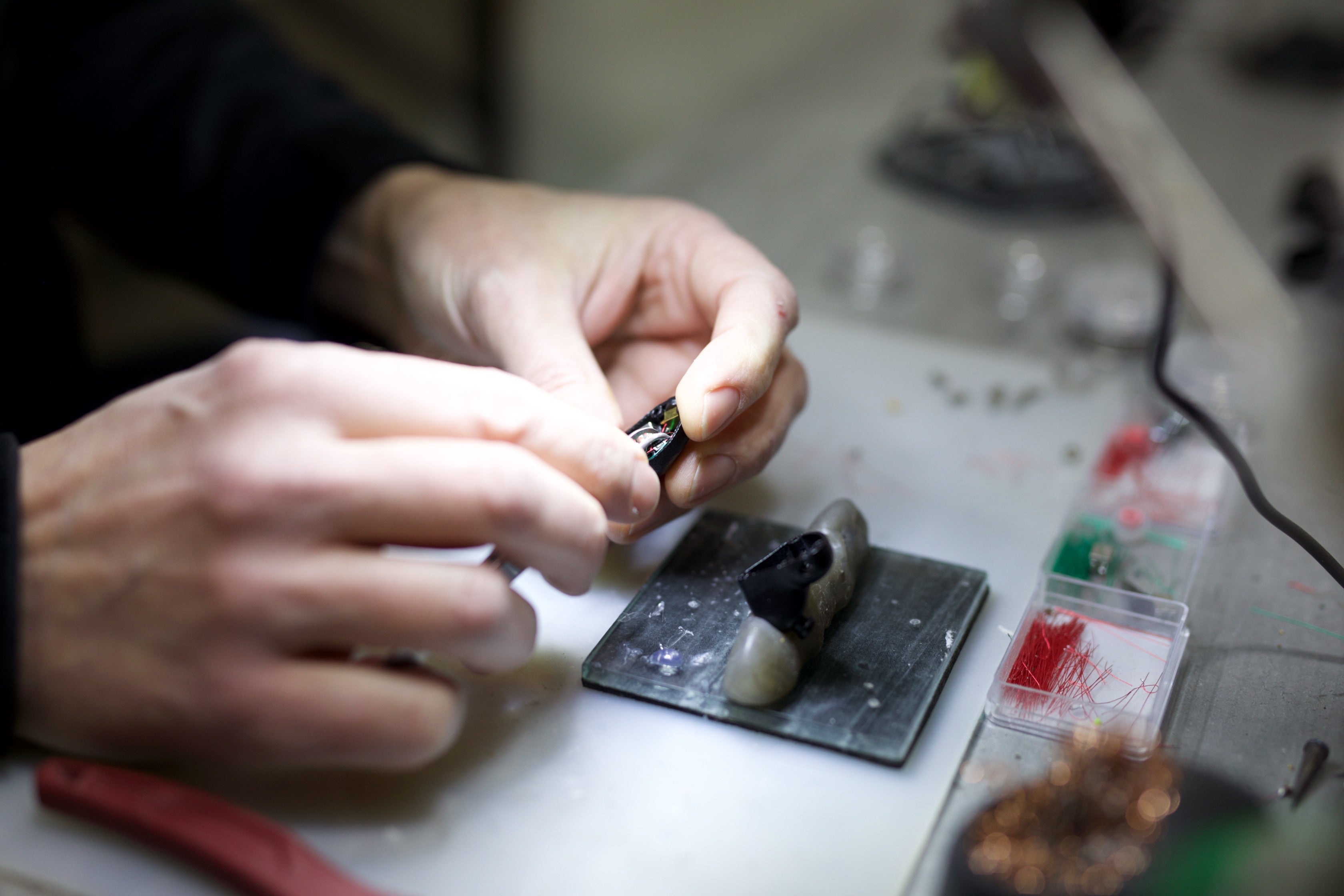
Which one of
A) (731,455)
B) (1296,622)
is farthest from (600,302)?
(1296,622)

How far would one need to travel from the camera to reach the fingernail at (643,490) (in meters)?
0.65

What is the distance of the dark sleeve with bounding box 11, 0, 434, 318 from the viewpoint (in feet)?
3.51

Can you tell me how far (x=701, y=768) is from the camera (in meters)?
Result: 0.60

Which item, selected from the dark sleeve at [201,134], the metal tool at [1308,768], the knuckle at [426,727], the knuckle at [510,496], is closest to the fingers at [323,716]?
the knuckle at [426,727]

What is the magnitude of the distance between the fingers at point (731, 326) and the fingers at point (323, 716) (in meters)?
0.28

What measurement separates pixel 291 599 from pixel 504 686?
16cm

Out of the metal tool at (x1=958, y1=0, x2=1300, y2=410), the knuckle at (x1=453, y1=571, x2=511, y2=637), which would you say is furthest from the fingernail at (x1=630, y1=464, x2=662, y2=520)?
the metal tool at (x1=958, y1=0, x2=1300, y2=410)

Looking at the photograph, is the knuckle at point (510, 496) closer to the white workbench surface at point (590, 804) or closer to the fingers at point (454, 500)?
the fingers at point (454, 500)

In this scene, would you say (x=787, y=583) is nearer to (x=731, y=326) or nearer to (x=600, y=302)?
(x=731, y=326)

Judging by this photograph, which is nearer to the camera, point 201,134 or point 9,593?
point 9,593

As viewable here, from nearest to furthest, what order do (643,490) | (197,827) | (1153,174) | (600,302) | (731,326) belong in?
(197,827)
(643,490)
(731,326)
(600,302)
(1153,174)

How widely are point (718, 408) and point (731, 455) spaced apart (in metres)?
0.06

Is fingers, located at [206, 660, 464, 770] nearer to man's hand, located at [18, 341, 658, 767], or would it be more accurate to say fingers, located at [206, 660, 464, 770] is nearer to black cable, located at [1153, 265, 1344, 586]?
man's hand, located at [18, 341, 658, 767]

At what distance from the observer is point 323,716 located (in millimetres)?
540
